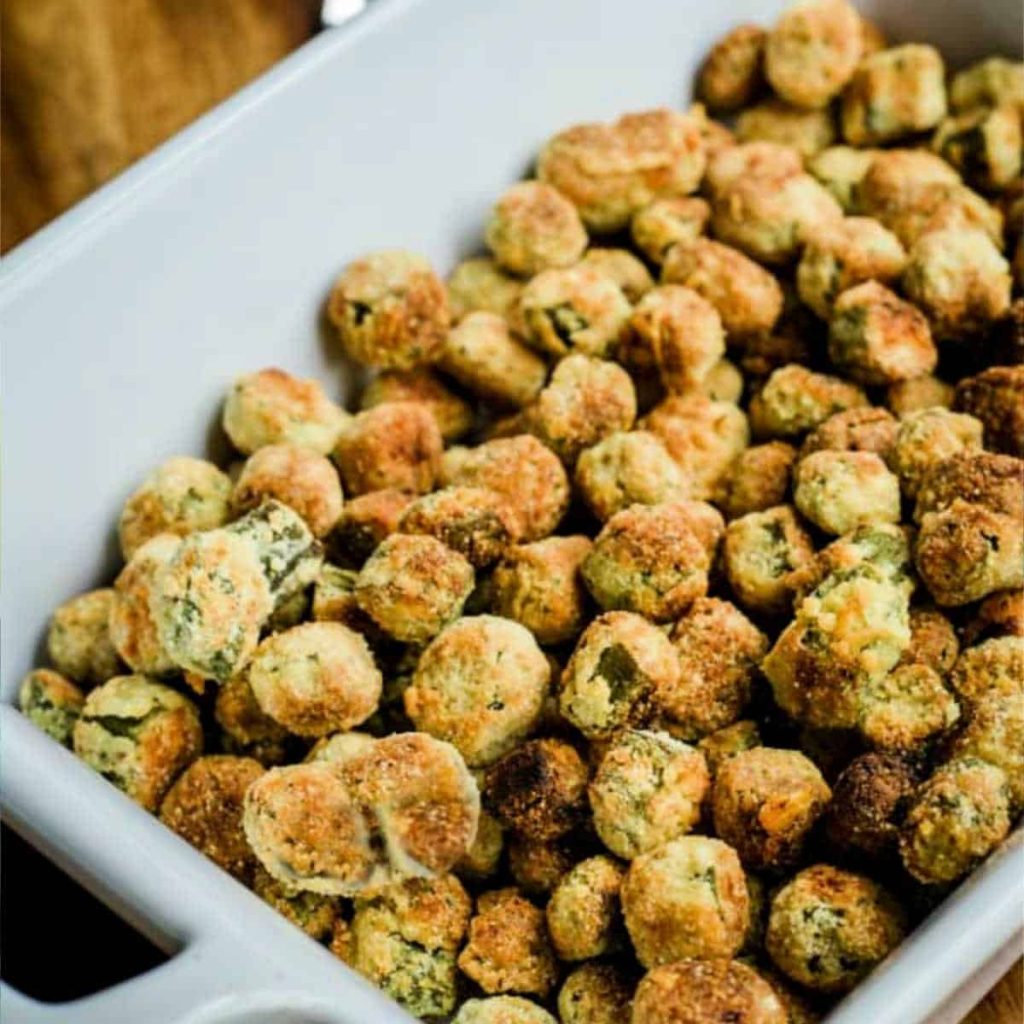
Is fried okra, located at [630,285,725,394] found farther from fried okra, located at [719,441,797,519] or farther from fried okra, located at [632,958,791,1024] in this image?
fried okra, located at [632,958,791,1024]

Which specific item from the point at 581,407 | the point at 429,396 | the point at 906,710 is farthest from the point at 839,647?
the point at 429,396

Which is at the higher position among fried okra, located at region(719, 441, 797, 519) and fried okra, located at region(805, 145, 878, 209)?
fried okra, located at region(805, 145, 878, 209)

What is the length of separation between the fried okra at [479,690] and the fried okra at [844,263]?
340mm

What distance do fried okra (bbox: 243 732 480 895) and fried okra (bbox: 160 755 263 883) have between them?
5 centimetres

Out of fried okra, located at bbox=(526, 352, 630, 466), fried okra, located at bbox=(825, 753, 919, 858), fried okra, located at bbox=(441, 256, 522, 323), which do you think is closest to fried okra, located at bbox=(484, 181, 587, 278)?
fried okra, located at bbox=(441, 256, 522, 323)

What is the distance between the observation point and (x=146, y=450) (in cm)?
110

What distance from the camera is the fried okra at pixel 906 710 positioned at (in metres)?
0.90

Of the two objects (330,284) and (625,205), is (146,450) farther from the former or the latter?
(625,205)

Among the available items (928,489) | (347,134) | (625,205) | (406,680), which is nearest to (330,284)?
(347,134)

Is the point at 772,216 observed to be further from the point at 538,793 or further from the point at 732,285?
the point at 538,793

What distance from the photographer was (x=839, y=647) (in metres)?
0.90

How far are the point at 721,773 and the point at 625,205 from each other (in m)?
0.47

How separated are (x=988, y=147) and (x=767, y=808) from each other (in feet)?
1.87

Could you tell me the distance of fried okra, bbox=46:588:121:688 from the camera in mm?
1031
